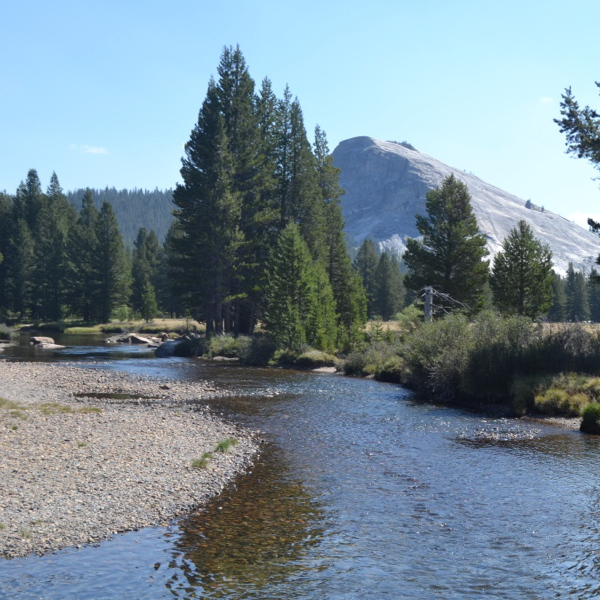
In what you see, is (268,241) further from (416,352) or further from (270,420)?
(270,420)

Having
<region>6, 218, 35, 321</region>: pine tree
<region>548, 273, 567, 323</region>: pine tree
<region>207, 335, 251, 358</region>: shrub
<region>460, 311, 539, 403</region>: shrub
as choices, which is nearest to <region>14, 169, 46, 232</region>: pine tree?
<region>6, 218, 35, 321</region>: pine tree

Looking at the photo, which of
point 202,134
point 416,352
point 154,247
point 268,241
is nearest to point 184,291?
point 268,241

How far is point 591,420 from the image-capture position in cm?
2511

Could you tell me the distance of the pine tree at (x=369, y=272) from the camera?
408 ft

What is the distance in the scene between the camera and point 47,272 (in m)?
108

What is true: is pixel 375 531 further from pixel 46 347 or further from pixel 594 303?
pixel 594 303

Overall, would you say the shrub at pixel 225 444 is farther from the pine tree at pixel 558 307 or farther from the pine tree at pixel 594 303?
the pine tree at pixel 594 303

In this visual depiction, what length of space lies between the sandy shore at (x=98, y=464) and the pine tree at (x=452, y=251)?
115 feet

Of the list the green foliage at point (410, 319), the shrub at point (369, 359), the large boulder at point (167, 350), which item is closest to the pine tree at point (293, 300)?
the green foliage at point (410, 319)

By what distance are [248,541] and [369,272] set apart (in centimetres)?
11850

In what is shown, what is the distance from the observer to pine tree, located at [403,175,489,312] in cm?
6012

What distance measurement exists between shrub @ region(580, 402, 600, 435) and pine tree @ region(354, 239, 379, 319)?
96146 mm

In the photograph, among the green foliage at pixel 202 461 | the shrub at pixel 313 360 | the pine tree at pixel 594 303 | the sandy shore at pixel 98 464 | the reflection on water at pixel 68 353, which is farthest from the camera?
the pine tree at pixel 594 303

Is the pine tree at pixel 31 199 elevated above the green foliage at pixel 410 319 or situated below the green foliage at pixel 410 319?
above
